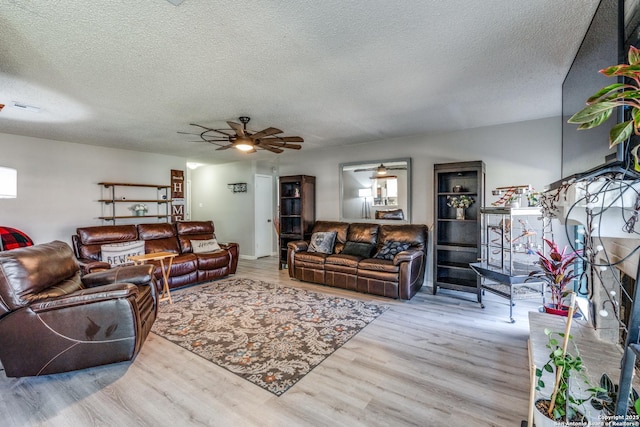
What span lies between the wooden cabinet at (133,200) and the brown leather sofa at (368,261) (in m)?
3.32

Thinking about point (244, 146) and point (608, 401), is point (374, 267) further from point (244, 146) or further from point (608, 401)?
point (608, 401)

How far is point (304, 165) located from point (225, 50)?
4033mm

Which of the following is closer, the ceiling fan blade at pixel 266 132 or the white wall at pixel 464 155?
the ceiling fan blade at pixel 266 132

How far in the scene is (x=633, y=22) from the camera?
1222 millimetres

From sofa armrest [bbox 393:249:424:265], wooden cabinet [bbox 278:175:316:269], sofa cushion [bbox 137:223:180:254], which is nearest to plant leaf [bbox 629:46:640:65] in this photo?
sofa armrest [bbox 393:249:424:265]

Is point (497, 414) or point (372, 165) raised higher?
point (372, 165)

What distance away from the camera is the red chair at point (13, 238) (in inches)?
156

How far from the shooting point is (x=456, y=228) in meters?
4.44

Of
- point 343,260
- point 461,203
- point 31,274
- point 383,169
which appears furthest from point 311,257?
point 31,274

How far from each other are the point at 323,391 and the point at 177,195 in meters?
5.88

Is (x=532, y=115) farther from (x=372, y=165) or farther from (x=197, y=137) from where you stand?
(x=197, y=137)

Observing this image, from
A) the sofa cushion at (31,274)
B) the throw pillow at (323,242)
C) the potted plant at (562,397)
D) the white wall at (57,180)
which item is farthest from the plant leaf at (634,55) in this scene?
the white wall at (57,180)

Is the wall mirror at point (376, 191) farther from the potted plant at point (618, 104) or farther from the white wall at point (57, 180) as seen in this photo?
the white wall at point (57, 180)

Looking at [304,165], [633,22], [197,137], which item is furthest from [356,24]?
[304,165]
